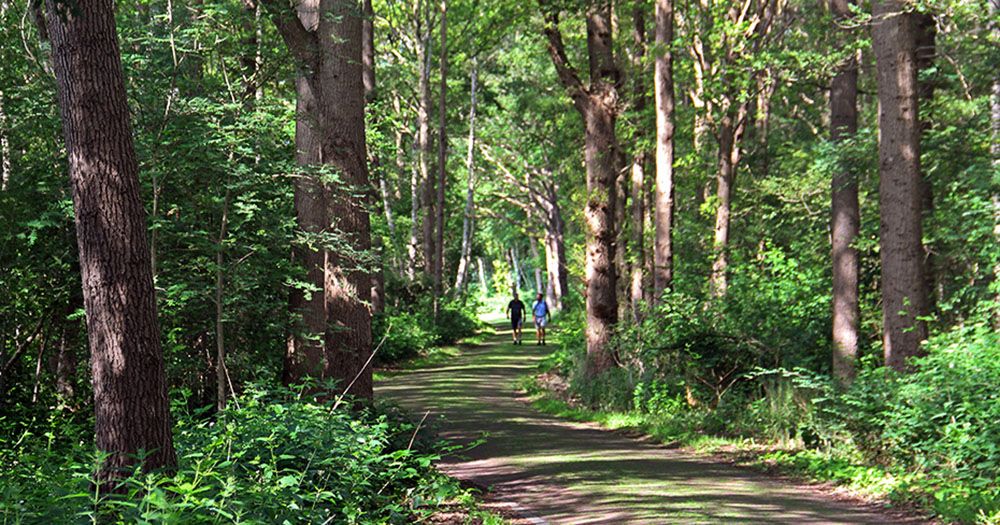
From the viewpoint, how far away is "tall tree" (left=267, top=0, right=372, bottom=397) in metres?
12.6

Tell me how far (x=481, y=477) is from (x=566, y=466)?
1105 mm

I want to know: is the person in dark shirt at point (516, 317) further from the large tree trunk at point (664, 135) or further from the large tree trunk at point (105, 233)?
the large tree trunk at point (105, 233)

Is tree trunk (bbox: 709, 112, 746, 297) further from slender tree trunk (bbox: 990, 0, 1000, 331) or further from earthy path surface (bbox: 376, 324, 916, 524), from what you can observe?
slender tree trunk (bbox: 990, 0, 1000, 331)

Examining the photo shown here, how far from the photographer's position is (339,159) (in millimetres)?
12602

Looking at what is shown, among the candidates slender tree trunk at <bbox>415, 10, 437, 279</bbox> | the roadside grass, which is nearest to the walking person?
slender tree trunk at <bbox>415, 10, 437, 279</bbox>

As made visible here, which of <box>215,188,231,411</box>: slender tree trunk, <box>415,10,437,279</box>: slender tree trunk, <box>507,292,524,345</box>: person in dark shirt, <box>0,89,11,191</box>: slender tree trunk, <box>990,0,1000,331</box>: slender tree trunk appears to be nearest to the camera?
<box>215,188,231,411</box>: slender tree trunk

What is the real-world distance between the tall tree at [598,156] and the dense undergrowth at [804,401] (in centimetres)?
88

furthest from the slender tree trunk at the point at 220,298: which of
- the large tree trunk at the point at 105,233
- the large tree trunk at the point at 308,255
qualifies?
the large tree trunk at the point at 105,233

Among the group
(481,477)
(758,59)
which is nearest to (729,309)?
(758,59)

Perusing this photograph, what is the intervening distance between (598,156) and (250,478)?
47.7 feet

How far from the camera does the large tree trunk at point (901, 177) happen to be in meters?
12.6

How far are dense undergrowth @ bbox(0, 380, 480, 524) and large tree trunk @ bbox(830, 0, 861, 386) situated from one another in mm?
7291

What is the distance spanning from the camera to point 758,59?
1583 centimetres

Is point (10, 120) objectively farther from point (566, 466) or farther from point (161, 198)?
point (566, 466)
